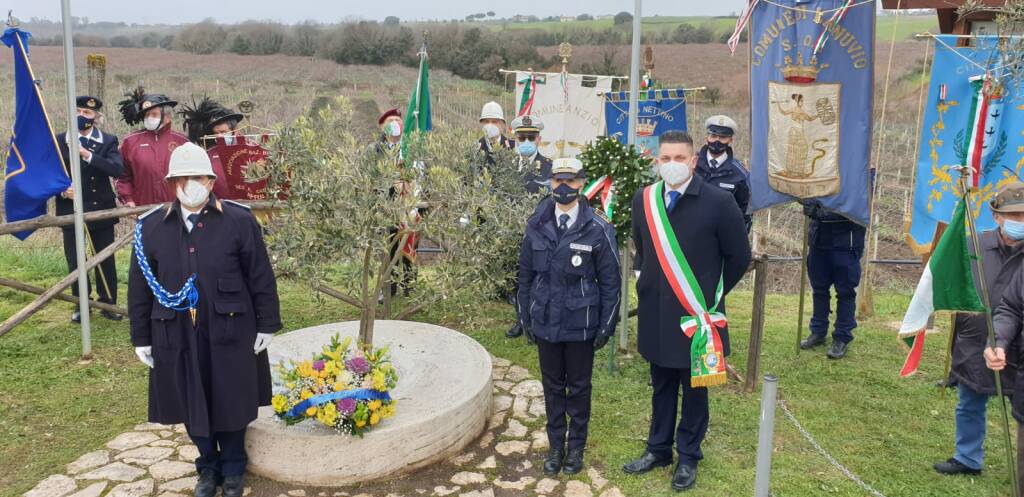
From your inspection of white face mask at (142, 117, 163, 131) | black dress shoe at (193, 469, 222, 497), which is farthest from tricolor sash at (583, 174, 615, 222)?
white face mask at (142, 117, 163, 131)

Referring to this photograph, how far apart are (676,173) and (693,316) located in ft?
2.68

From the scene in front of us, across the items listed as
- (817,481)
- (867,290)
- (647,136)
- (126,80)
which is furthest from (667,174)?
(126,80)

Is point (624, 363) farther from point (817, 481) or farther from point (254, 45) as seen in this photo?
point (254, 45)

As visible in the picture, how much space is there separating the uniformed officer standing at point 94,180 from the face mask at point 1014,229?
23.0 feet

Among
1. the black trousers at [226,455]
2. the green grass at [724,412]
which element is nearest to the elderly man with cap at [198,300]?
the black trousers at [226,455]

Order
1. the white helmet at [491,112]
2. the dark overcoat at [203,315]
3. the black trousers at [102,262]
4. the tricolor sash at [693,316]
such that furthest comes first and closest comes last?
the white helmet at [491,112] → the black trousers at [102,262] → the tricolor sash at [693,316] → the dark overcoat at [203,315]

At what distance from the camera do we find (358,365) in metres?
4.59

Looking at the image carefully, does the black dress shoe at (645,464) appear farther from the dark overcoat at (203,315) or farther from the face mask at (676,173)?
the dark overcoat at (203,315)

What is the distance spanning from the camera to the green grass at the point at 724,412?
453cm

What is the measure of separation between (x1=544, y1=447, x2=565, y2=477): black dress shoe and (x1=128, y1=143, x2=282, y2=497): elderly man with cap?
5.93 feet

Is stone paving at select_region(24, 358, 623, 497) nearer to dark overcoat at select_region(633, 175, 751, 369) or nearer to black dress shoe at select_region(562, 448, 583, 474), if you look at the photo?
black dress shoe at select_region(562, 448, 583, 474)

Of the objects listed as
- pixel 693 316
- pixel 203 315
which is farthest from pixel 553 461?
pixel 203 315

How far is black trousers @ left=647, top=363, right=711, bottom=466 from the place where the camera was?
4.34 metres

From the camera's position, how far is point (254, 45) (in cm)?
3834
